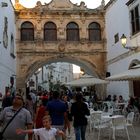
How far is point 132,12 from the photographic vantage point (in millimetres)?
20484

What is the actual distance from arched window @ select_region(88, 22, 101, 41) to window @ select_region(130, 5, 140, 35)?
645cm

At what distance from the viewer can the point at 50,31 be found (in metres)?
26.5

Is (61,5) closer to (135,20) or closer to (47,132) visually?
(135,20)

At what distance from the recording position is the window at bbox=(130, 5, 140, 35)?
19.6 meters

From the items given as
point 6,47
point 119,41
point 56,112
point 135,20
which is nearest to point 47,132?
point 56,112

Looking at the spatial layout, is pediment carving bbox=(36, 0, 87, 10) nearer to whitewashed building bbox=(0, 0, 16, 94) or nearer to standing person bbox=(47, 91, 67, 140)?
whitewashed building bbox=(0, 0, 16, 94)

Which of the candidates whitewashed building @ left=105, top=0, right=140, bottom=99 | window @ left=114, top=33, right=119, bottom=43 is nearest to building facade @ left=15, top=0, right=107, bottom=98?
whitewashed building @ left=105, top=0, right=140, bottom=99

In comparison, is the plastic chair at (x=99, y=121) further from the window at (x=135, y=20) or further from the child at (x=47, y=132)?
the window at (x=135, y=20)

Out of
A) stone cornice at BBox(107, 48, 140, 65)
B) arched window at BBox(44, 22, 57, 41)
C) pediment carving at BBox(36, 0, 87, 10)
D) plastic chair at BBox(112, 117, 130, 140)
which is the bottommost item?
plastic chair at BBox(112, 117, 130, 140)

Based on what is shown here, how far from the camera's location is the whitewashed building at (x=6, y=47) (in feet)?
63.1

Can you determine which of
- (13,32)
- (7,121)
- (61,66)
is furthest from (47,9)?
(61,66)

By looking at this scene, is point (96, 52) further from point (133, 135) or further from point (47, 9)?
point (133, 135)

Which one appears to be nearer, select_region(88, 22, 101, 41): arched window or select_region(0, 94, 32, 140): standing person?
select_region(0, 94, 32, 140): standing person

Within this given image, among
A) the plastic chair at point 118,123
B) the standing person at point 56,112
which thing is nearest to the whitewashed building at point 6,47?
the plastic chair at point 118,123
